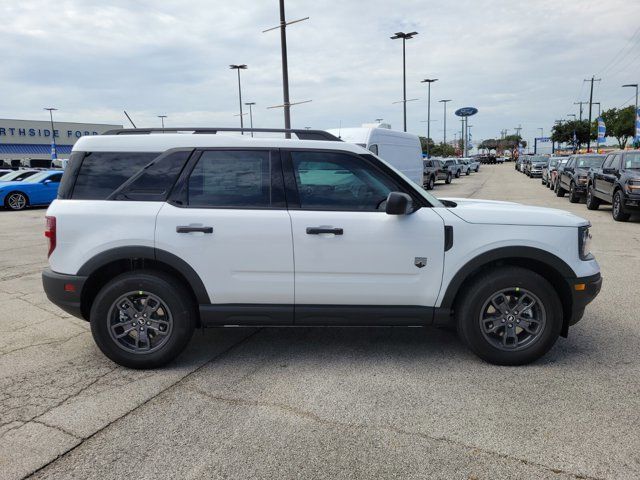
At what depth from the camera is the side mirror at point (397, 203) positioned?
371cm

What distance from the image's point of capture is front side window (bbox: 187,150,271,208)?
3.96 metres

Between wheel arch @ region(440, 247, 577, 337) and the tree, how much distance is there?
262ft

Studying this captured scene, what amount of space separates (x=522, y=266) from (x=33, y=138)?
82943mm

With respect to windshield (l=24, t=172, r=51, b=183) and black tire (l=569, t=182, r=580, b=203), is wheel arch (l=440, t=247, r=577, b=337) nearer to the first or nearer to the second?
black tire (l=569, t=182, r=580, b=203)

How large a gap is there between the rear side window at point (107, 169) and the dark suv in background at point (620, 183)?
1197 cm

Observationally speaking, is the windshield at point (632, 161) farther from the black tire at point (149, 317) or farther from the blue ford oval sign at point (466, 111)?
the blue ford oval sign at point (466, 111)

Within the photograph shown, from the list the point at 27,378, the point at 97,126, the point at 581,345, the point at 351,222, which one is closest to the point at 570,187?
the point at 581,345

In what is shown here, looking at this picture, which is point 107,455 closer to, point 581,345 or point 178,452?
point 178,452

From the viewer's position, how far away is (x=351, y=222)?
3.84m

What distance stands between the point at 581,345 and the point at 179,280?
3.44 metres

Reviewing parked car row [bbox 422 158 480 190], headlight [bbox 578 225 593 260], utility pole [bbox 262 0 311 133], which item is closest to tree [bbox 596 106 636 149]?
parked car row [bbox 422 158 480 190]

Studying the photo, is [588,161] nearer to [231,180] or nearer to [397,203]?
[397,203]

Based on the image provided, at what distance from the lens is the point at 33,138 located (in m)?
73.8

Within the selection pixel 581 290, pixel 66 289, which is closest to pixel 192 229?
pixel 66 289
